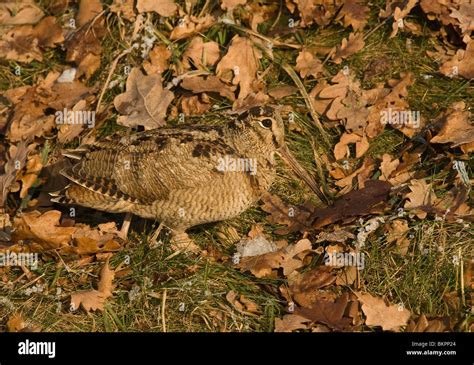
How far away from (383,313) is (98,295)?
67.1 inches

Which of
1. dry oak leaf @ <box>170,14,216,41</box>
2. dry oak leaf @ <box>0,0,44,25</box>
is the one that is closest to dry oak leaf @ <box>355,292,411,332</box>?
dry oak leaf @ <box>170,14,216,41</box>

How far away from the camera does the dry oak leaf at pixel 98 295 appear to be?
4.86m

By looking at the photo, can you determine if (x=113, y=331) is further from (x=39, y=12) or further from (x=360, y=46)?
(x=39, y=12)

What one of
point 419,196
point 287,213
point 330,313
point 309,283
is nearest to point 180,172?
point 287,213

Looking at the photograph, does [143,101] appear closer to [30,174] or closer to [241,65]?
[241,65]

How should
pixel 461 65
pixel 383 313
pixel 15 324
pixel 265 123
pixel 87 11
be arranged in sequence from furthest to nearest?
pixel 87 11
pixel 461 65
pixel 265 123
pixel 15 324
pixel 383 313

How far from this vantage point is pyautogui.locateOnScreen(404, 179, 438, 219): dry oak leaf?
5.16 m

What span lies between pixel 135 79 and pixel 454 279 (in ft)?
9.45

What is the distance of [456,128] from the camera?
559 centimetres

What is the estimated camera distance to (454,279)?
15.6 ft

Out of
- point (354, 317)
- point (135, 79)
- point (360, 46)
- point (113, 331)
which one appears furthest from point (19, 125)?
point (354, 317)

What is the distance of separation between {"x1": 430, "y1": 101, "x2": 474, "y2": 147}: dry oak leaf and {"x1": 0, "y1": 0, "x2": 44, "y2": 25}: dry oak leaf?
3.57 metres

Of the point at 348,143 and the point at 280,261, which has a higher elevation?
the point at 348,143

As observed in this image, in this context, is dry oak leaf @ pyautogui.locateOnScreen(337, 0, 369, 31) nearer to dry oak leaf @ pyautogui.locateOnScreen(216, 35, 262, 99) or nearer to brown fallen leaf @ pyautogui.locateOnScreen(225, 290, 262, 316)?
dry oak leaf @ pyautogui.locateOnScreen(216, 35, 262, 99)
